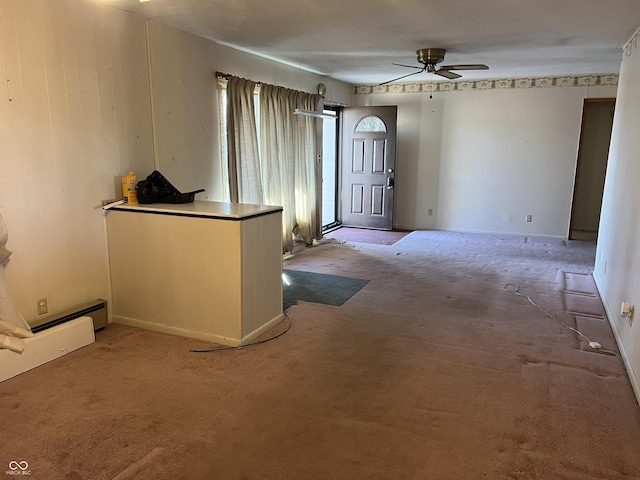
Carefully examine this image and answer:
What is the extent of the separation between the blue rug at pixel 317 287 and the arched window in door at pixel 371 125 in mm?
3339

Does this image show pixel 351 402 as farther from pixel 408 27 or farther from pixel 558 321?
pixel 408 27

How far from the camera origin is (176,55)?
4.04 meters

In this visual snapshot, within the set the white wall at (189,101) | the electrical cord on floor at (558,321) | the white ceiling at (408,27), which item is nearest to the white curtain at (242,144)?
the white wall at (189,101)

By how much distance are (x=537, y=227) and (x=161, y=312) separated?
237 inches

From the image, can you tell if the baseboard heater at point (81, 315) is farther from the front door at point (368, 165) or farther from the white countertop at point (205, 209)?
the front door at point (368, 165)

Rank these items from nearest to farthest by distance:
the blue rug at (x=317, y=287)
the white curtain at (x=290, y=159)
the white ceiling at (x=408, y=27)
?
the white ceiling at (x=408, y=27)
the blue rug at (x=317, y=287)
the white curtain at (x=290, y=159)

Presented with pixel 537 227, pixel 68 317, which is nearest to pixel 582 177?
pixel 537 227

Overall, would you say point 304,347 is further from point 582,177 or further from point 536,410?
point 582,177

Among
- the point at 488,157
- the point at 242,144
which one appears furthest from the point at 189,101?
the point at 488,157

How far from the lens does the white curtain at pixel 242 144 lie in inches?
185

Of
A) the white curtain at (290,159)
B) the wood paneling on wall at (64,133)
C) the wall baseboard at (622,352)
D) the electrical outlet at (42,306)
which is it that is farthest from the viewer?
the white curtain at (290,159)

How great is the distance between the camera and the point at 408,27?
3873 mm

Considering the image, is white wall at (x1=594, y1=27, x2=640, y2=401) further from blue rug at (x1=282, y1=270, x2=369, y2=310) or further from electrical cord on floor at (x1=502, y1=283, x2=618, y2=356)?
blue rug at (x1=282, y1=270, x2=369, y2=310)

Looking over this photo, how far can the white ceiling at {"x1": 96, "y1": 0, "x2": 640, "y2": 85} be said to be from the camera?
3.29 m
